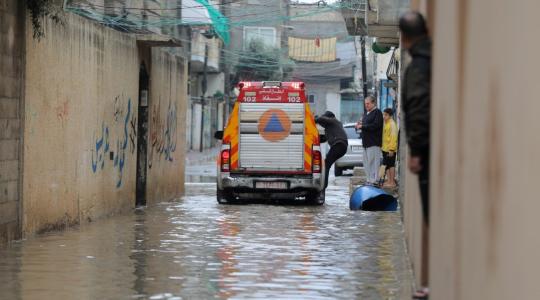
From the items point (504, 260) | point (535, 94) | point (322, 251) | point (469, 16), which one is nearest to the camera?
point (535, 94)

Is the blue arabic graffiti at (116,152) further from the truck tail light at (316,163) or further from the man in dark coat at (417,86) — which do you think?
the man in dark coat at (417,86)

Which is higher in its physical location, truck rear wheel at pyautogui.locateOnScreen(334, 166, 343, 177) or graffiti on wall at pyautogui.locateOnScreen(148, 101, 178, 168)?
graffiti on wall at pyautogui.locateOnScreen(148, 101, 178, 168)

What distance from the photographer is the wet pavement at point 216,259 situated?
31.9ft

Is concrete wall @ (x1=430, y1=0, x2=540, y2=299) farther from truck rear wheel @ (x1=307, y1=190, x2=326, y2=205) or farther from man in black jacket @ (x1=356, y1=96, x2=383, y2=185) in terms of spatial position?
man in black jacket @ (x1=356, y1=96, x2=383, y2=185)

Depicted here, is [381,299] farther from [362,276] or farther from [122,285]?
[122,285]

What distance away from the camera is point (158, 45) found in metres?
20.7

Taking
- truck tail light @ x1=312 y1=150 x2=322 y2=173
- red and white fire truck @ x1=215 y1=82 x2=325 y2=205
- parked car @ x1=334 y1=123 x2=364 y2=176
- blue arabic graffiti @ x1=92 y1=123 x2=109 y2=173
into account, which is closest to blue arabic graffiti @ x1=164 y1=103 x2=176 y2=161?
red and white fire truck @ x1=215 y1=82 x2=325 y2=205

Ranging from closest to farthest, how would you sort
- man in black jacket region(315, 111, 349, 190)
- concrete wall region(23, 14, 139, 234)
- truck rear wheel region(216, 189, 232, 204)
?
concrete wall region(23, 14, 139, 234), truck rear wheel region(216, 189, 232, 204), man in black jacket region(315, 111, 349, 190)

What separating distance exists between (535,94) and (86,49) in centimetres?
1369

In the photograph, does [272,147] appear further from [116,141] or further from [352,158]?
[352,158]

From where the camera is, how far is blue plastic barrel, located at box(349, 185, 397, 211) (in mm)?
19688

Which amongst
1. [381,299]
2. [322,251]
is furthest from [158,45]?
[381,299]

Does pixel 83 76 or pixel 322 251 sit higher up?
pixel 83 76

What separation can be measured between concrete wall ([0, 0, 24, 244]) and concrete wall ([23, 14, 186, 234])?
0.28 metres
